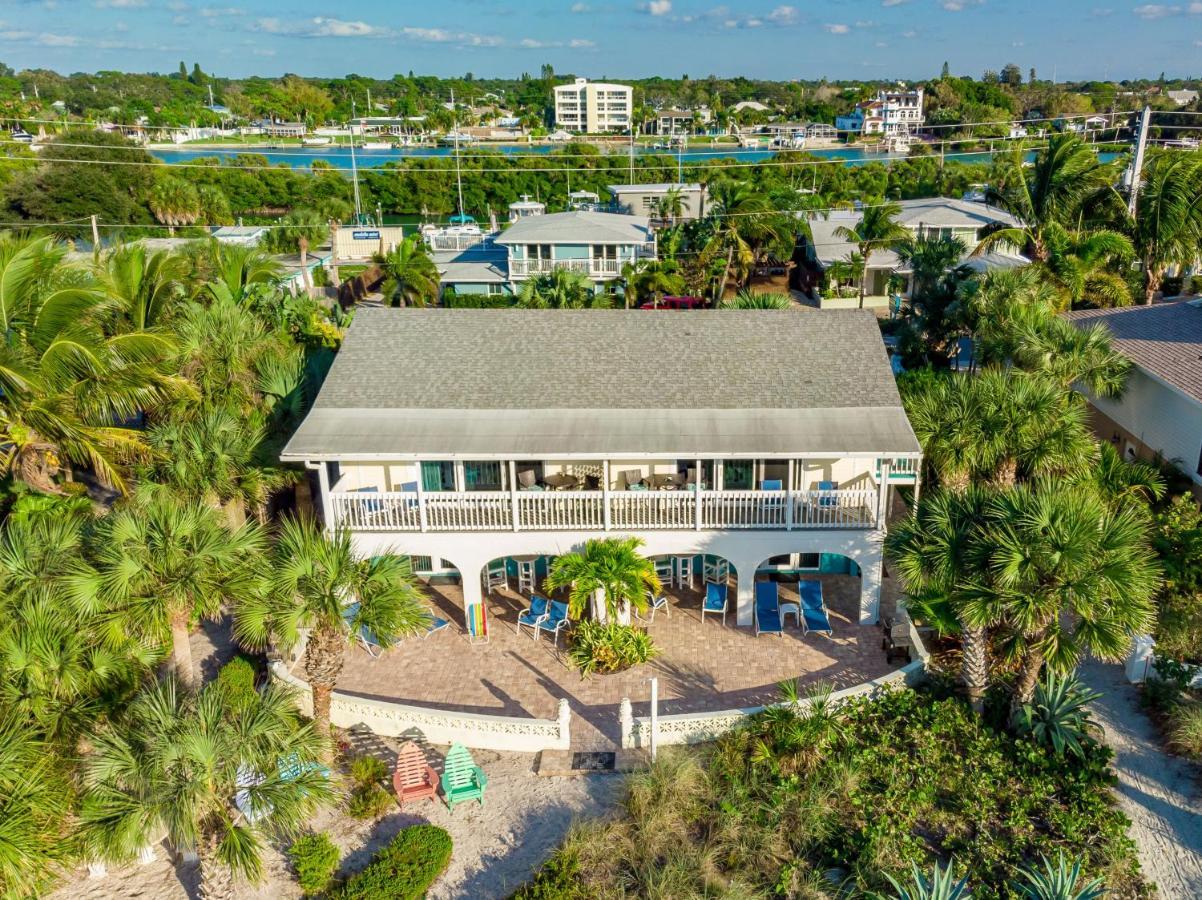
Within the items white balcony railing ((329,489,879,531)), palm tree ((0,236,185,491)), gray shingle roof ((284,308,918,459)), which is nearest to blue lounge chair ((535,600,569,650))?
white balcony railing ((329,489,879,531))

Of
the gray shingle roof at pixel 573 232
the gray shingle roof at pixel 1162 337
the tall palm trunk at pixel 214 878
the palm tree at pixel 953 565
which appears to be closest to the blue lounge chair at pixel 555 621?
the palm tree at pixel 953 565

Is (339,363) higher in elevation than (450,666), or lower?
higher

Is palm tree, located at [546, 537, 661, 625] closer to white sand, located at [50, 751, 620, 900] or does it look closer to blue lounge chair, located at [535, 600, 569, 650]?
blue lounge chair, located at [535, 600, 569, 650]

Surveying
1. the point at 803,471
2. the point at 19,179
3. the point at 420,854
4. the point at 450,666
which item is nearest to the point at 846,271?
the point at 803,471

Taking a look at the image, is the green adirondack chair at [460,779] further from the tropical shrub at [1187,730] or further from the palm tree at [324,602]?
the tropical shrub at [1187,730]

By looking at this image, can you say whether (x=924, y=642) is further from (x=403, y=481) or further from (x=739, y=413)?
(x=403, y=481)

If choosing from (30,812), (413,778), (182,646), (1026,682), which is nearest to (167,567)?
(182,646)
